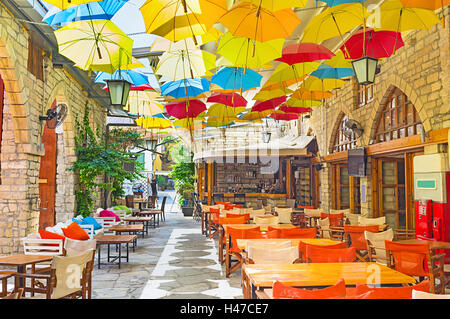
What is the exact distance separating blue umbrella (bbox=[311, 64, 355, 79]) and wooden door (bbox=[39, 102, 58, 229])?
662 centimetres

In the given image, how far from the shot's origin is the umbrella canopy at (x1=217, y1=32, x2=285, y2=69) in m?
5.85

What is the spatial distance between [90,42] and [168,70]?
1.65 m

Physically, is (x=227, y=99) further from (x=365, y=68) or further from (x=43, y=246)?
(x=43, y=246)

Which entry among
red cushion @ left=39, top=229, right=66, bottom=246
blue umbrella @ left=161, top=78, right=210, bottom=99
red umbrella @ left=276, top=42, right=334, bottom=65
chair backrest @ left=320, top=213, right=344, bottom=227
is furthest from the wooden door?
chair backrest @ left=320, top=213, right=344, bottom=227

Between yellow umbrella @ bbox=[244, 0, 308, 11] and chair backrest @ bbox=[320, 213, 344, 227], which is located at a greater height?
yellow umbrella @ bbox=[244, 0, 308, 11]

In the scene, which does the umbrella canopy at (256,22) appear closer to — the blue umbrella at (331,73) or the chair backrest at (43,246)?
the blue umbrella at (331,73)

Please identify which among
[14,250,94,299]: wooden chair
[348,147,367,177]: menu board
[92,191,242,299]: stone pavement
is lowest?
[92,191,242,299]: stone pavement

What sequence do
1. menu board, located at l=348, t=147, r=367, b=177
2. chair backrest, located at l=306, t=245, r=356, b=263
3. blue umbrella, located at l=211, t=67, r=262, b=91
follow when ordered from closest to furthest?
chair backrest, located at l=306, t=245, r=356, b=263, blue umbrella, located at l=211, t=67, r=262, b=91, menu board, located at l=348, t=147, r=367, b=177


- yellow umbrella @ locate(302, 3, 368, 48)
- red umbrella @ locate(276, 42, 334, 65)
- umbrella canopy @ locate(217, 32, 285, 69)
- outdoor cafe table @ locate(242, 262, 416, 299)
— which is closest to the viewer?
outdoor cafe table @ locate(242, 262, 416, 299)

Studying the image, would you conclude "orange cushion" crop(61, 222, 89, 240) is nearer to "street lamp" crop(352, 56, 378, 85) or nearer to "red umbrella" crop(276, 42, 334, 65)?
"red umbrella" crop(276, 42, 334, 65)

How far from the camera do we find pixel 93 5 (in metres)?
5.16

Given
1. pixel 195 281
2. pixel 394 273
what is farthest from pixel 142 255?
pixel 394 273

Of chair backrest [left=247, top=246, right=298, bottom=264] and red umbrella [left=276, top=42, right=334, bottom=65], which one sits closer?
chair backrest [left=247, top=246, right=298, bottom=264]
